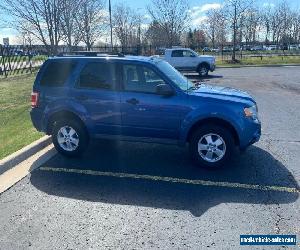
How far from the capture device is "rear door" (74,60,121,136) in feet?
18.5

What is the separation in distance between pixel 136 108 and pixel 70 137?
1.38m

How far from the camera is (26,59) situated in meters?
25.0

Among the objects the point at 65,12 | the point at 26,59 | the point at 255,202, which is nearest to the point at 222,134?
the point at 255,202

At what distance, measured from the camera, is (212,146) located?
17.6ft

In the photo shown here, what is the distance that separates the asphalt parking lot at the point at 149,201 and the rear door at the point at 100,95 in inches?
25.8

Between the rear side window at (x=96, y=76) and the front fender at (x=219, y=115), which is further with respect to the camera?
the rear side window at (x=96, y=76)

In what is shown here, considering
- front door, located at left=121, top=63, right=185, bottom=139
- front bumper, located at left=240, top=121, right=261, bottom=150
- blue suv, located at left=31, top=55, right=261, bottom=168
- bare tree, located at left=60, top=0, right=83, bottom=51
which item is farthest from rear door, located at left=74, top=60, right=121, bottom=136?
bare tree, located at left=60, top=0, right=83, bottom=51

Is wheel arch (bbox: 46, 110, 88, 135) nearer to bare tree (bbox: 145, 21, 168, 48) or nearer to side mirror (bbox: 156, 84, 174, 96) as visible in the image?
side mirror (bbox: 156, 84, 174, 96)

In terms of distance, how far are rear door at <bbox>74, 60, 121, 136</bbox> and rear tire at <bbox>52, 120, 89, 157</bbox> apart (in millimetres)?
269

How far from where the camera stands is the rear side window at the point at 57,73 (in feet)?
19.5

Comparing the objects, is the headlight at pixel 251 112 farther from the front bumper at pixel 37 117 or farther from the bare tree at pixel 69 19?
the bare tree at pixel 69 19

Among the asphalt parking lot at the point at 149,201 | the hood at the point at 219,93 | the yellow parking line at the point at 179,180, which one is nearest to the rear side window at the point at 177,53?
the asphalt parking lot at the point at 149,201

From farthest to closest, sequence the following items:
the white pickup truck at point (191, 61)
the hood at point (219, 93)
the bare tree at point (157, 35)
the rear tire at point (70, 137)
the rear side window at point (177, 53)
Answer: the bare tree at point (157, 35), the rear side window at point (177, 53), the white pickup truck at point (191, 61), the rear tire at point (70, 137), the hood at point (219, 93)

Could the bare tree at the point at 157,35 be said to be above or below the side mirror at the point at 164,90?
above
